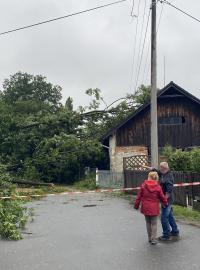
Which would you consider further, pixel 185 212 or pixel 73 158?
pixel 73 158

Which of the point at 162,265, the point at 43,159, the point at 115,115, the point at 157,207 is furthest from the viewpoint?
the point at 115,115

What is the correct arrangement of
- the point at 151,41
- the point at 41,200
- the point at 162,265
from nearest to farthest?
1. the point at 162,265
2. the point at 151,41
3. the point at 41,200

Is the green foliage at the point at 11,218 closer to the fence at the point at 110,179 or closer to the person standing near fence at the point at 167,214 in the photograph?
the person standing near fence at the point at 167,214

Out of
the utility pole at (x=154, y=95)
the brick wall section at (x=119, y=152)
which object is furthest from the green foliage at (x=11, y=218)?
the brick wall section at (x=119, y=152)

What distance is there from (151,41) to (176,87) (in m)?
13.1

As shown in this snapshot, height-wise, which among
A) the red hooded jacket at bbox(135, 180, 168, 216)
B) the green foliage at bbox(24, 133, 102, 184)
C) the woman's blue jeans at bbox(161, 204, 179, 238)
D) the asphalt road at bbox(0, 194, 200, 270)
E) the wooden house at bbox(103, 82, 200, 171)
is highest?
the wooden house at bbox(103, 82, 200, 171)

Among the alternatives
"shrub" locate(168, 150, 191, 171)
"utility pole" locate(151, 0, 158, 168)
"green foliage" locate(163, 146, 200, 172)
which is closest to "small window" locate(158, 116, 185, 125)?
"green foliage" locate(163, 146, 200, 172)

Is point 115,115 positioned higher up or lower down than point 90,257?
higher up

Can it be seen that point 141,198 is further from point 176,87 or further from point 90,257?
point 176,87

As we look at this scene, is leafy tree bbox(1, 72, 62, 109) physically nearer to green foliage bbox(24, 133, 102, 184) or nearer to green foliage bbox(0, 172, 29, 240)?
green foliage bbox(24, 133, 102, 184)

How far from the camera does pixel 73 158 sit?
30734 millimetres

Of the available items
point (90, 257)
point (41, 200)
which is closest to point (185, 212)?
point (90, 257)

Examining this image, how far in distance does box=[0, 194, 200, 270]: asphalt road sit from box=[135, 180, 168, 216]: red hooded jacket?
65 cm

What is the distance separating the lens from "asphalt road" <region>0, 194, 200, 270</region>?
864 centimetres
